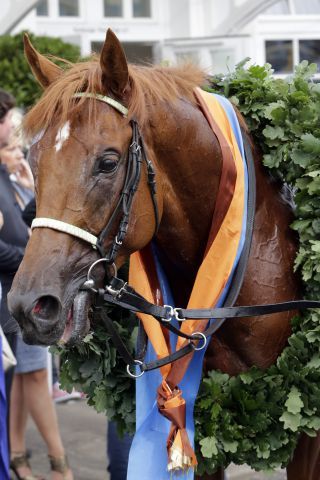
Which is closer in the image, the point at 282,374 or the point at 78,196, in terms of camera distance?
the point at 78,196

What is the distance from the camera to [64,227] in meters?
2.37

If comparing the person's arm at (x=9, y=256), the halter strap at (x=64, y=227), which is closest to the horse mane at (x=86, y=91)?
the halter strap at (x=64, y=227)

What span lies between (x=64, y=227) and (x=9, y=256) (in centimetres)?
204

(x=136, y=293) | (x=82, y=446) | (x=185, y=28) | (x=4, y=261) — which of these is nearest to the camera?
(x=136, y=293)

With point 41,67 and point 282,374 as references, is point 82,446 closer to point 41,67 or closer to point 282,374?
point 282,374

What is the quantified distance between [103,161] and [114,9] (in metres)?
7.58

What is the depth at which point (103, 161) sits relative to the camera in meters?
2.43

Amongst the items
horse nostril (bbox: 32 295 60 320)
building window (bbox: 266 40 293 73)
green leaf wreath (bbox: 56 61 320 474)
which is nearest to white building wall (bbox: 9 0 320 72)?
building window (bbox: 266 40 293 73)

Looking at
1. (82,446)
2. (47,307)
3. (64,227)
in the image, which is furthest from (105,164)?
(82,446)

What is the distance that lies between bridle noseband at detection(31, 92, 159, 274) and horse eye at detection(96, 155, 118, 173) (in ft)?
0.18

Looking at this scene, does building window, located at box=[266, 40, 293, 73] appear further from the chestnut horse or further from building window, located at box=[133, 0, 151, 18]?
the chestnut horse

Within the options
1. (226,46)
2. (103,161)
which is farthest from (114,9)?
(103,161)

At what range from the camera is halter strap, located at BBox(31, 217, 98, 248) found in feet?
7.78

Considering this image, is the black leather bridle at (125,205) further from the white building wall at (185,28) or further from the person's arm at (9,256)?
the white building wall at (185,28)
